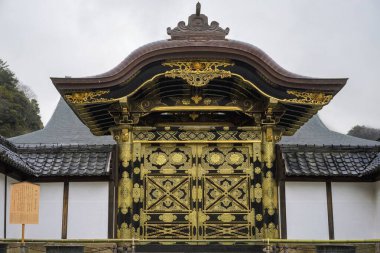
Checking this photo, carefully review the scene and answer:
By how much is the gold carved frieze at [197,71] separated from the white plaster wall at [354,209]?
4.53 m

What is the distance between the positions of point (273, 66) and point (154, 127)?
3265mm

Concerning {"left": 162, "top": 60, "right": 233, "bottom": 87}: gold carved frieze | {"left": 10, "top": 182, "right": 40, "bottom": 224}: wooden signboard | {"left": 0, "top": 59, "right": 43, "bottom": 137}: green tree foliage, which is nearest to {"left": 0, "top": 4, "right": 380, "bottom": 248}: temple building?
{"left": 162, "top": 60, "right": 233, "bottom": 87}: gold carved frieze

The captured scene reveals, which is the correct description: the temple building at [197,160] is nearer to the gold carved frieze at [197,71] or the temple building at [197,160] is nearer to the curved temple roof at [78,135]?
the gold carved frieze at [197,71]

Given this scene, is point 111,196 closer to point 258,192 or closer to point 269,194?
point 258,192

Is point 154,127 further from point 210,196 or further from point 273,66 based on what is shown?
point 273,66

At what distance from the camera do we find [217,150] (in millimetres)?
13609

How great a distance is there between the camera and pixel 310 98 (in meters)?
12.7

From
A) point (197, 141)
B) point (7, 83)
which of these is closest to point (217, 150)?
point (197, 141)

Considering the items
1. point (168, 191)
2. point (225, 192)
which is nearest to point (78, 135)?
point (168, 191)

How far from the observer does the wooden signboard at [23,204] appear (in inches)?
431

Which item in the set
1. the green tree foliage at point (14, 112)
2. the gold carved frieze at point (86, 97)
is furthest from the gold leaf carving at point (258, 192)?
the green tree foliage at point (14, 112)

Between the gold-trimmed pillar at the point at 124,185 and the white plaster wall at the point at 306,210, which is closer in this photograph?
the gold-trimmed pillar at the point at 124,185

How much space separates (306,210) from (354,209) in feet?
4.20

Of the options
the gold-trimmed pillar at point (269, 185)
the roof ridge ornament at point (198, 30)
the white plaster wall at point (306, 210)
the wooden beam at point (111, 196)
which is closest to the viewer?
the roof ridge ornament at point (198, 30)
